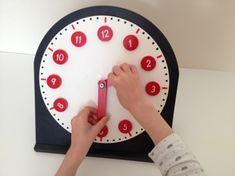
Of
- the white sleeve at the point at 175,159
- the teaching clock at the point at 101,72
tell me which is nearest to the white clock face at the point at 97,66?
the teaching clock at the point at 101,72

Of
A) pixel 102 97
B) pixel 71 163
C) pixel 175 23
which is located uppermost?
pixel 175 23

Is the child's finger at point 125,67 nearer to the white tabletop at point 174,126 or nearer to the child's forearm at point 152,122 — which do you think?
the child's forearm at point 152,122

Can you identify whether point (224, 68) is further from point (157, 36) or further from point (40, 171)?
point (40, 171)

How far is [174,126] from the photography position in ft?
2.12

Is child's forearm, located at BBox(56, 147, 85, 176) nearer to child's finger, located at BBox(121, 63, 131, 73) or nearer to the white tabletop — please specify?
the white tabletop

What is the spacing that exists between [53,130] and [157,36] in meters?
0.25

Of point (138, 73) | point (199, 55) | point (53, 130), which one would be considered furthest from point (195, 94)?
point (53, 130)

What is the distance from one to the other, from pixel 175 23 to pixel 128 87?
0.98ft

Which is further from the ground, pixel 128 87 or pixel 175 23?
pixel 175 23

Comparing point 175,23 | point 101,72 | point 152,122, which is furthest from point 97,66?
point 175,23

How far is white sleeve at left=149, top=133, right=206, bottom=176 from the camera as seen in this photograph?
1.45ft

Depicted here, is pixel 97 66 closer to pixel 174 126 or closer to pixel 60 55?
pixel 60 55

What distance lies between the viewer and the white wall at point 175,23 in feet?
2.35

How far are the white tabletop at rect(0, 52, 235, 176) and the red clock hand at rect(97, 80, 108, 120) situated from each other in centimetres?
9
